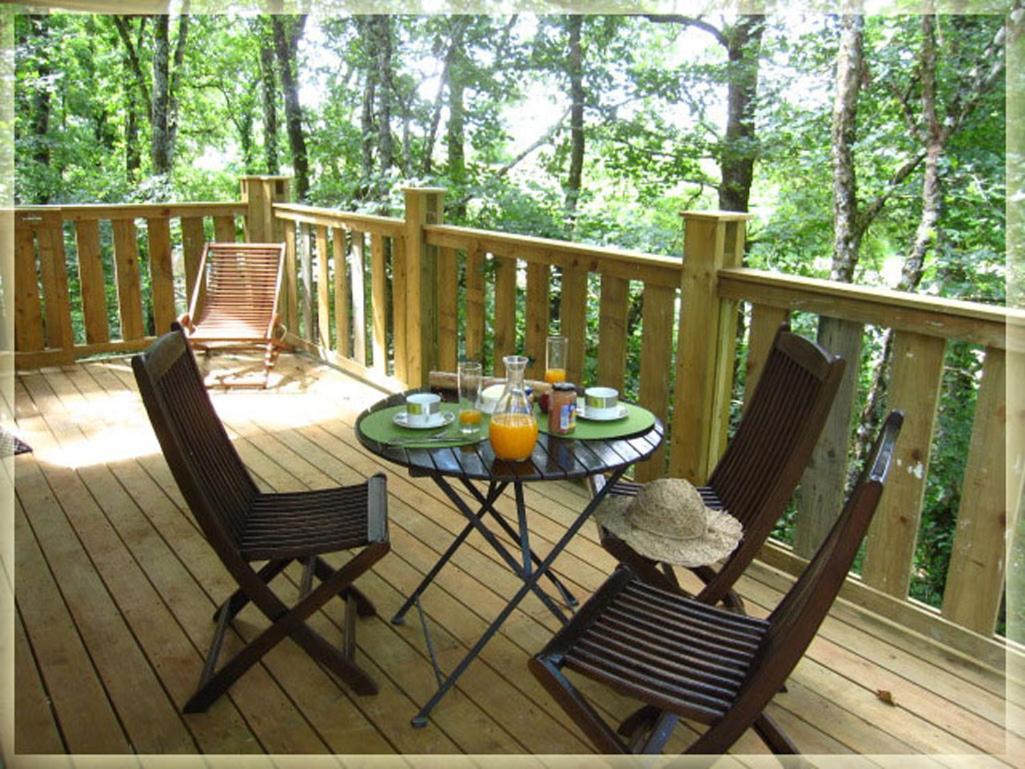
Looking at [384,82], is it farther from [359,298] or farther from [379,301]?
[379,301]

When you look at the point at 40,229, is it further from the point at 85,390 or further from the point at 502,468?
the point at 502,468

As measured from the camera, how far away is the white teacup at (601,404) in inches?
98.5

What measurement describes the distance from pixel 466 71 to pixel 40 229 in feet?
16.2

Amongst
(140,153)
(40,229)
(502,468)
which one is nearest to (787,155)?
(40,229)

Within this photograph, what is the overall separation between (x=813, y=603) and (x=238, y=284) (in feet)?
16.2

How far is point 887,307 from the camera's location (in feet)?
8.32

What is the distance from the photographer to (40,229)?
5234 mm

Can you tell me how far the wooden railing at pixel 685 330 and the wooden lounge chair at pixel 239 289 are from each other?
231 millimetres

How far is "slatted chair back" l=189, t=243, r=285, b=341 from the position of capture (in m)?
5.59

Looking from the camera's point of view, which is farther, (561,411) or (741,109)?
A: (741,109)

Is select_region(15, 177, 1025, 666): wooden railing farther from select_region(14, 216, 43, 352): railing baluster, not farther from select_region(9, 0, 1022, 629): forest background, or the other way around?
select_region(9, 0, 1022, 629): forest background

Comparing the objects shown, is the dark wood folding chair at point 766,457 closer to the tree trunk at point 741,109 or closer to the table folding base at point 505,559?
the table folding base at point 505,559

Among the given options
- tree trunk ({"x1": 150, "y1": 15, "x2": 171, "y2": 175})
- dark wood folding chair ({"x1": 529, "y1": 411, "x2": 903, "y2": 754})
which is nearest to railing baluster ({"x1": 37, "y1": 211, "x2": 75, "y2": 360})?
dark wood folding chair ({"x1": 529, "y1": 411, "x2": 903, "y2": 754})

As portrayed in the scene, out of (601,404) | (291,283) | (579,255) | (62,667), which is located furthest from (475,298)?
(62,667)
